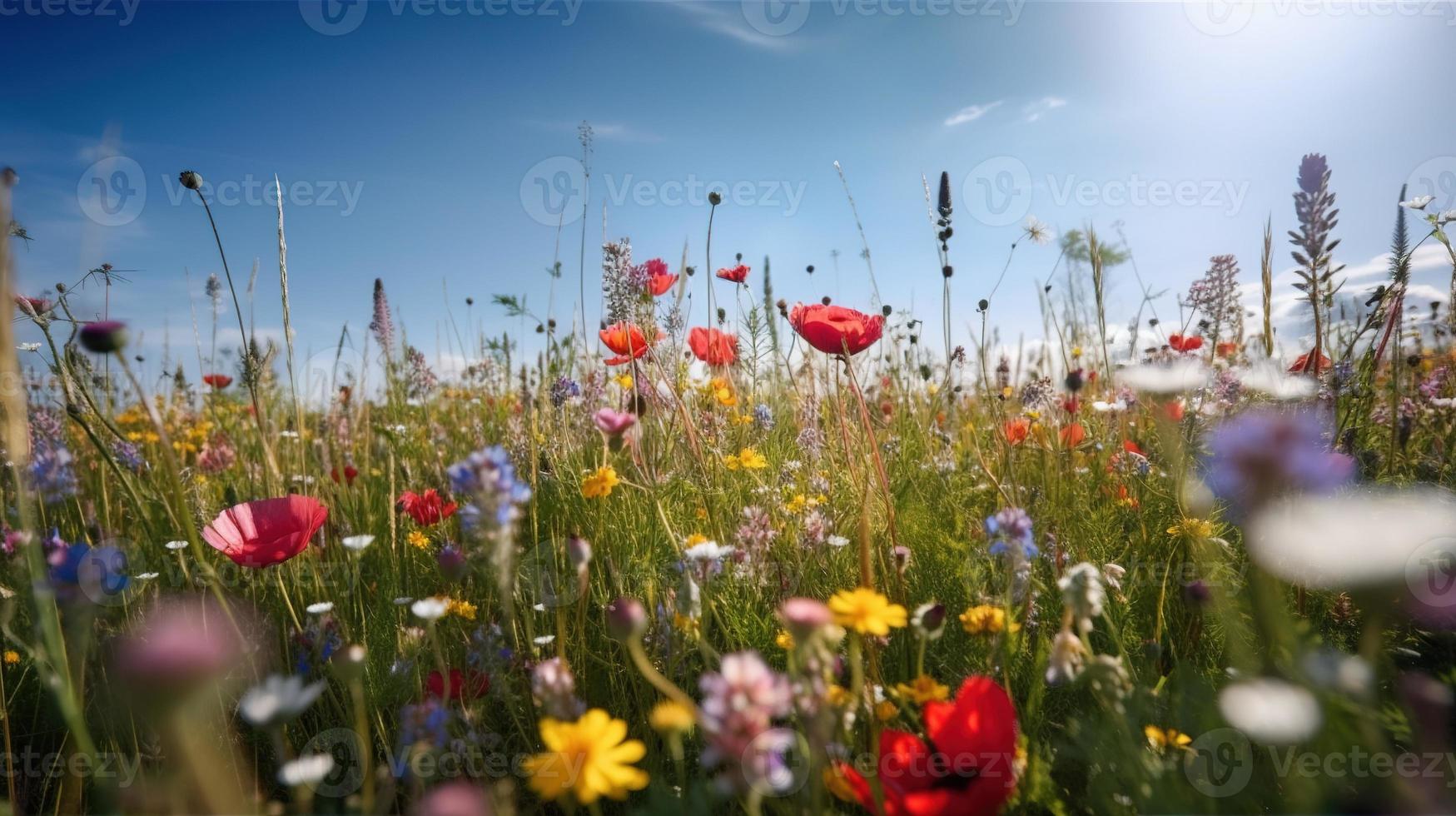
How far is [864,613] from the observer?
2.49 feet

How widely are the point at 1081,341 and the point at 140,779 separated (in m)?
4.47

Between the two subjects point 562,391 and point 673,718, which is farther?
point 562,391

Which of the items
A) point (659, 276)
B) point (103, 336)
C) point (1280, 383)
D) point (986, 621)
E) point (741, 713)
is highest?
point (659, 276)

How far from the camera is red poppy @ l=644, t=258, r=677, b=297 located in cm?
194

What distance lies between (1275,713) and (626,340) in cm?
156

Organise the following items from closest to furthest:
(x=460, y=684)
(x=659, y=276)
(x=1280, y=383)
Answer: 1. (x=460, y=684)
2. (x=1280, y=383)
3. (x=659, y=276)

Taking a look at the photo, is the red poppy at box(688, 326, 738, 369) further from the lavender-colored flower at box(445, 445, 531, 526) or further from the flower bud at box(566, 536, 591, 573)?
the lavender-colored flower at box(445, 445, 531, 526)

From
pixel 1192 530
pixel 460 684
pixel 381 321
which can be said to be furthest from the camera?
pixel 381 321

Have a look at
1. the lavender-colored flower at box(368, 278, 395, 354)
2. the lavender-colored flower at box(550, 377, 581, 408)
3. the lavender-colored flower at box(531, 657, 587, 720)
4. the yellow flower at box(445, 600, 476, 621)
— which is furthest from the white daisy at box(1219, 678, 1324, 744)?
the lavender-colored flower at box(368, 278, 395, 354)

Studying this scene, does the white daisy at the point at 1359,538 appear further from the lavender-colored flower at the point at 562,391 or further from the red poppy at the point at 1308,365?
the lavender-colored flower at the point at 562,391

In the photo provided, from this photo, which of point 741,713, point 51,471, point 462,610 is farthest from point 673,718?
point 51,471

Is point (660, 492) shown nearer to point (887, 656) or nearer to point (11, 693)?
point (887, 656)

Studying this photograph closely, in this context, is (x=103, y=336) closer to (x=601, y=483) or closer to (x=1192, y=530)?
(x=601, y=483)

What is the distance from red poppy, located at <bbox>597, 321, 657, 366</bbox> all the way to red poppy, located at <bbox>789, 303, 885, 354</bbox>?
426mm
